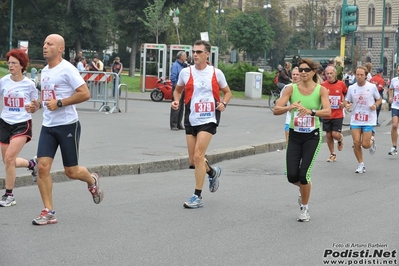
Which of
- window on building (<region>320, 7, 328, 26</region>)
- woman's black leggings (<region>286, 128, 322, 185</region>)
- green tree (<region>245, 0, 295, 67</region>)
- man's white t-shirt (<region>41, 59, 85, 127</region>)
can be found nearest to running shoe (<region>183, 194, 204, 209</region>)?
woman's black leggings (<region>286, 128, 322, 185</region>)

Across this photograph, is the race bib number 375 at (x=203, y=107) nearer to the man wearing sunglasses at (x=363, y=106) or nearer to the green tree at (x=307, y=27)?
the man wearing sunglasses at (x=363, y=106)

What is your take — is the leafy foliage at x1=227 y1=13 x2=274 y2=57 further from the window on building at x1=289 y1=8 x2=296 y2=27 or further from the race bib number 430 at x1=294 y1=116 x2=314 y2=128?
the race bib number 430 at x1=294 y1=116 x2=314 y2=128

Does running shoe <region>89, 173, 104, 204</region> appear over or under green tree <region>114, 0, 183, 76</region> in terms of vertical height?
under

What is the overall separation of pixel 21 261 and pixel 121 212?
2.63 meters

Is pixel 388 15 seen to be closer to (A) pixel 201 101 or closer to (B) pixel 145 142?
(B) pixel 145 142

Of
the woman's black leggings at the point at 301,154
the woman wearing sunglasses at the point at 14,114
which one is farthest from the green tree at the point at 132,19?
the woman's black leggings at the point at 301,154

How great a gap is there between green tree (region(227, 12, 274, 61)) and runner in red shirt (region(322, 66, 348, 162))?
188 ft

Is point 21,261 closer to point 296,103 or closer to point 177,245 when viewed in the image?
point 177,245

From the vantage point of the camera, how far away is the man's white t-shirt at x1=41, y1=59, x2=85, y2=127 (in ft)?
28.1

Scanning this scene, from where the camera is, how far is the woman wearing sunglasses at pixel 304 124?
903 centimetres

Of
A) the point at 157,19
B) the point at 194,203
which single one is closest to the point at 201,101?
the point at 194,203

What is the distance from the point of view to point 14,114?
9.73 meters

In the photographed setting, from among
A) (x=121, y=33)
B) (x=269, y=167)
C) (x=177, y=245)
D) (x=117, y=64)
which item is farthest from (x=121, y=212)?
(x=121, y=33)

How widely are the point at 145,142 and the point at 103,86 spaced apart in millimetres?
8984
